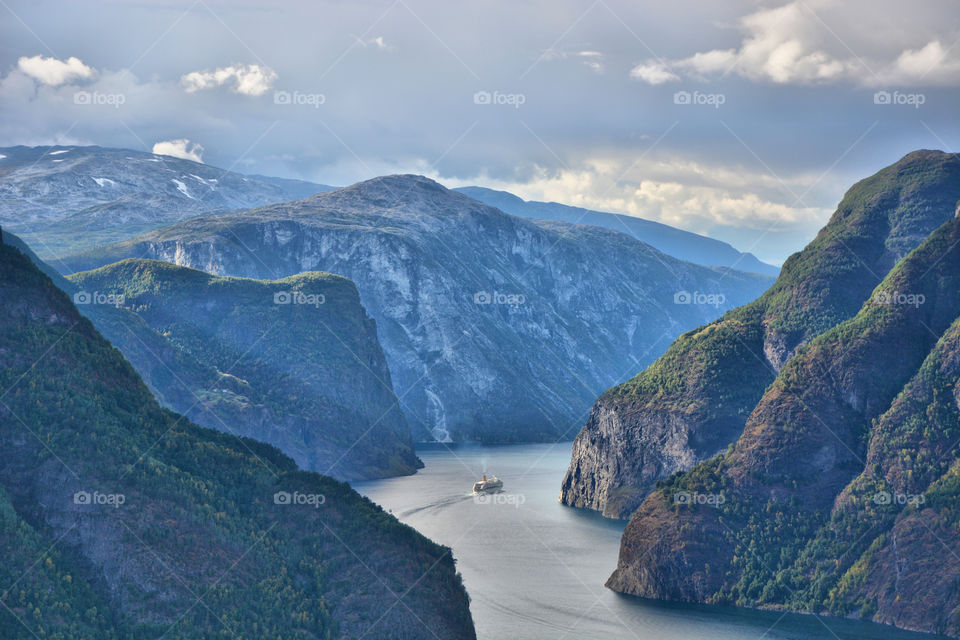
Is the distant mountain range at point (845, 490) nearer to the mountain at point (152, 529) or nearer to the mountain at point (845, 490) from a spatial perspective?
the mountain at point (845, 490)

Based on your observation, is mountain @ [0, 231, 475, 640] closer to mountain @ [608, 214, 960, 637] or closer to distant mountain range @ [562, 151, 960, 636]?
mountain @ [608, 214, 960, 637]

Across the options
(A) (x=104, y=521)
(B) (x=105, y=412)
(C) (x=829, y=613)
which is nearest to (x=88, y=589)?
(A) (x=104, y=521)

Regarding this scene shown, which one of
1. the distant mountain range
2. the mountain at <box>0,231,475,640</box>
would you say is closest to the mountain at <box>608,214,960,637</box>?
the distant mountain range

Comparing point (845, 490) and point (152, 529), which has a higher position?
point (152, 529)

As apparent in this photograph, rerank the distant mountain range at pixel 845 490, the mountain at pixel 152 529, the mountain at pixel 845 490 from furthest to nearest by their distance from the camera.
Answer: the distant mountain range at pixel 845 490
the mountain at pixel 845 490
the mountain at pixel 152 529

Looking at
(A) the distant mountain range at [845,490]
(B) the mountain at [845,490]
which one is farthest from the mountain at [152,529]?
(A) the distant mountain range at [845,490]

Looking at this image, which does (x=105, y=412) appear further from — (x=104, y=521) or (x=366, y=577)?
(x=366, y=577)

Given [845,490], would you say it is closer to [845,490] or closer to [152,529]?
[845,490]

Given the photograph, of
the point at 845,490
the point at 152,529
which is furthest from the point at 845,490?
the point at 152,529
